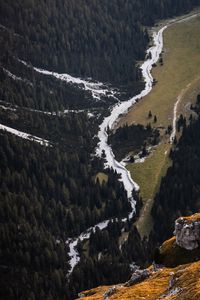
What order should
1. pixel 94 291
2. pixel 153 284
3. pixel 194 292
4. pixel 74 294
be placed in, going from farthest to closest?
pixel 74 294
pixel 94 291
pixel 153 284
pixel 194 292

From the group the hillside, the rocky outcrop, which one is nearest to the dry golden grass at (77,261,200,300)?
the hillside

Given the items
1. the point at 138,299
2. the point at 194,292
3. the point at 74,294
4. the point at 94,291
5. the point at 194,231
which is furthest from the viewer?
the point at 74,294

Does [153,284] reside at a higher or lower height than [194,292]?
higher

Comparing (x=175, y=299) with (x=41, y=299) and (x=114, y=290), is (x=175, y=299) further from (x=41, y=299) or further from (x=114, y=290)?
(x=41, y=299)

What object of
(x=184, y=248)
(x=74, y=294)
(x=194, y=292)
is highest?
(x=74, y=294)

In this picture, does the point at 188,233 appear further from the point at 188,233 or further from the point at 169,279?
the point at 169,279

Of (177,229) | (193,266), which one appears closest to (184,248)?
(177,229)

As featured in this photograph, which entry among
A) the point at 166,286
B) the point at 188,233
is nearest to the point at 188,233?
the point at 188,233
